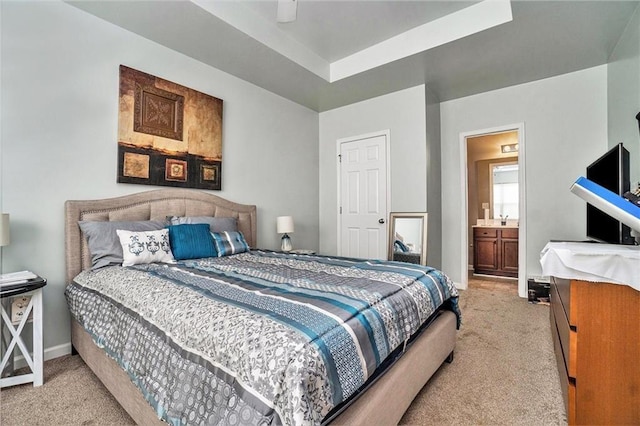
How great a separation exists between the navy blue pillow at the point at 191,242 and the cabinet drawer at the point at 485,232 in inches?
187

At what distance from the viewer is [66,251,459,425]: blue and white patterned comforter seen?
870 millimetres

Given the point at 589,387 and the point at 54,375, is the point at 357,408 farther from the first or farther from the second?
the point at 54,375

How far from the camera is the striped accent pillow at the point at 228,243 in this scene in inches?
106

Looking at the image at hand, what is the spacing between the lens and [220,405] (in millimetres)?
905

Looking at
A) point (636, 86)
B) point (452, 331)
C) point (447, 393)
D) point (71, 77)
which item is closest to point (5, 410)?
point (71, 77)

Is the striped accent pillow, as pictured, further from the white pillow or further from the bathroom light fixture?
the bathroom light fixture

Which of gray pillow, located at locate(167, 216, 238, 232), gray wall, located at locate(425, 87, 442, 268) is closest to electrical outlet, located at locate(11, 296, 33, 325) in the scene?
gray pillow, located at locate(167, 216, 238, 232)

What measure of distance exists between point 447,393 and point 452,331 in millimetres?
417

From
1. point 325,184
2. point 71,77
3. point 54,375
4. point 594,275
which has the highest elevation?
point 71,77

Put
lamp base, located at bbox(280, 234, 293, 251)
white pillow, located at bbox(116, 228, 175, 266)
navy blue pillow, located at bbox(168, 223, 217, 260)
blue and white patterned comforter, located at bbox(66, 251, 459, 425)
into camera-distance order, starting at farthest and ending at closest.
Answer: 1. lamp base, located at bbox(280, 234, 293, 251)
2. navy blue pillow, located at bbox(168, 223, 217, 260)
3. white pillow, located at bbox(116, 228, 175, 266)
4. blue and white patterned comforter, located at bbox(66, 251, 459, 425)

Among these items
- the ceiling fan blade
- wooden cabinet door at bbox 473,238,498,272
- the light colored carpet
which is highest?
the ceiling fan blade

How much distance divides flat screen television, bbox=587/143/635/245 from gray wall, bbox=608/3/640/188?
2.12ft

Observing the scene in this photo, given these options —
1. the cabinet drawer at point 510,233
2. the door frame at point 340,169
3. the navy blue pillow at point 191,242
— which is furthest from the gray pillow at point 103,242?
the cabinet drawer at point 510,233

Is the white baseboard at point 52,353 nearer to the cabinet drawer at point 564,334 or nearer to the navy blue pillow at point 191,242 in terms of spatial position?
the navy blue pillow at point 191,242
